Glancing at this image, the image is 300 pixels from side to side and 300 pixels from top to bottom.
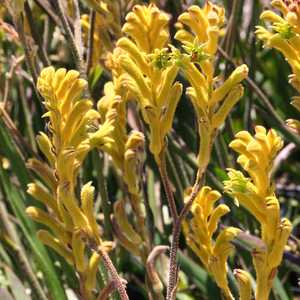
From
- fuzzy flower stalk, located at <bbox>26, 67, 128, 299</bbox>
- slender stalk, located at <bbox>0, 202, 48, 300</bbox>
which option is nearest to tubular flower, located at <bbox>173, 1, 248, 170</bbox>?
fuzzy flower stalk, located at <bbox>26, 67, 128, 299</bbox>

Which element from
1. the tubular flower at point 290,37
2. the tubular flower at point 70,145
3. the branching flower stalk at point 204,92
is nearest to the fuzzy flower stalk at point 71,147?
the tubular flower at point 70,145

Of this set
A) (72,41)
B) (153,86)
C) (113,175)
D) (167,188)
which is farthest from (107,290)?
(113,175)

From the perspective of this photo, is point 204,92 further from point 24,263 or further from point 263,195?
point 24,263

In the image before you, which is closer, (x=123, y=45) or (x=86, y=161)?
(x=123, y=45)

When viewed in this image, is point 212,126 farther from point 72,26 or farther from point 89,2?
point 72,26

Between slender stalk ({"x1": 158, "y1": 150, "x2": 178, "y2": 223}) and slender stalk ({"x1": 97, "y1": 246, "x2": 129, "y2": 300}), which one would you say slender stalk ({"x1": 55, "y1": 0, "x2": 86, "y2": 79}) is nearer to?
slender stalk ({"x1": 158, "y1": 150, "x2": 178, "y2": 223})

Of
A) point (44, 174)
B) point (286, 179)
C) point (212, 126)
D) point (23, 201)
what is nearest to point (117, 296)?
point (44, 174)

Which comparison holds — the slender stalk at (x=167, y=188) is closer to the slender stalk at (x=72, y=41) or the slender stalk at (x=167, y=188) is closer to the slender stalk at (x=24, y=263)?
the slender stalk at (x=72, y=41)
